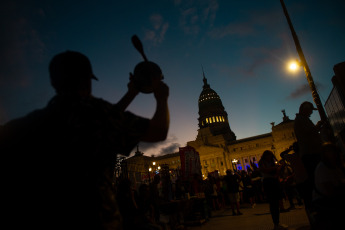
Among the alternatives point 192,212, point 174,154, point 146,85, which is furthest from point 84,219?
point 174,154

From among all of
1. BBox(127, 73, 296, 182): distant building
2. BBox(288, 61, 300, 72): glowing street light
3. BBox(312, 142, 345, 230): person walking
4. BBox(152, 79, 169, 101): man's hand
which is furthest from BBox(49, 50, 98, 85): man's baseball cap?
BBox(127, 73, 296, 182): distant building

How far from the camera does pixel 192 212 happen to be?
9.88 metres

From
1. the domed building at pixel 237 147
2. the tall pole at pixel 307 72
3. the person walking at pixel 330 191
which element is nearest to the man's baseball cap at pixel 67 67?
the person walking at pixel 330 191

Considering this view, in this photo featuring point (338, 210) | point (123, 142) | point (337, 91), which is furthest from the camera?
point (337, 91)

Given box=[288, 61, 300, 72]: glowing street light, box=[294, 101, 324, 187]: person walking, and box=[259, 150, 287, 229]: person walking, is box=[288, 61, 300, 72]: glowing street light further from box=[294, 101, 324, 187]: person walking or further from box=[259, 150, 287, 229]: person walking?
box=[294, 101, 324, 187]: person walking

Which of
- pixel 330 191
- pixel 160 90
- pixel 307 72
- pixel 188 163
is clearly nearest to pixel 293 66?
pixel 307 72

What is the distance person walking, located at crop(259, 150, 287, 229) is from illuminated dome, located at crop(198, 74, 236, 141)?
86.9 metres

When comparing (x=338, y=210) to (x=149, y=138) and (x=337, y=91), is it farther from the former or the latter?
(x=337, y=91)

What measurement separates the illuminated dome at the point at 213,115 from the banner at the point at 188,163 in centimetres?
8067

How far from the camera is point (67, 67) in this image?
138 centimetres

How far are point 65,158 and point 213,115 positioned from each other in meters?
98.6

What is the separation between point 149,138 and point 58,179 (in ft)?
2.14

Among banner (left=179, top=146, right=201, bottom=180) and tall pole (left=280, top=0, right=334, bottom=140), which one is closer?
tall pole (left=280, top=0, right=334, bottom=140)

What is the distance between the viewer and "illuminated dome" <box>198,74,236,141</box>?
3733 inches
